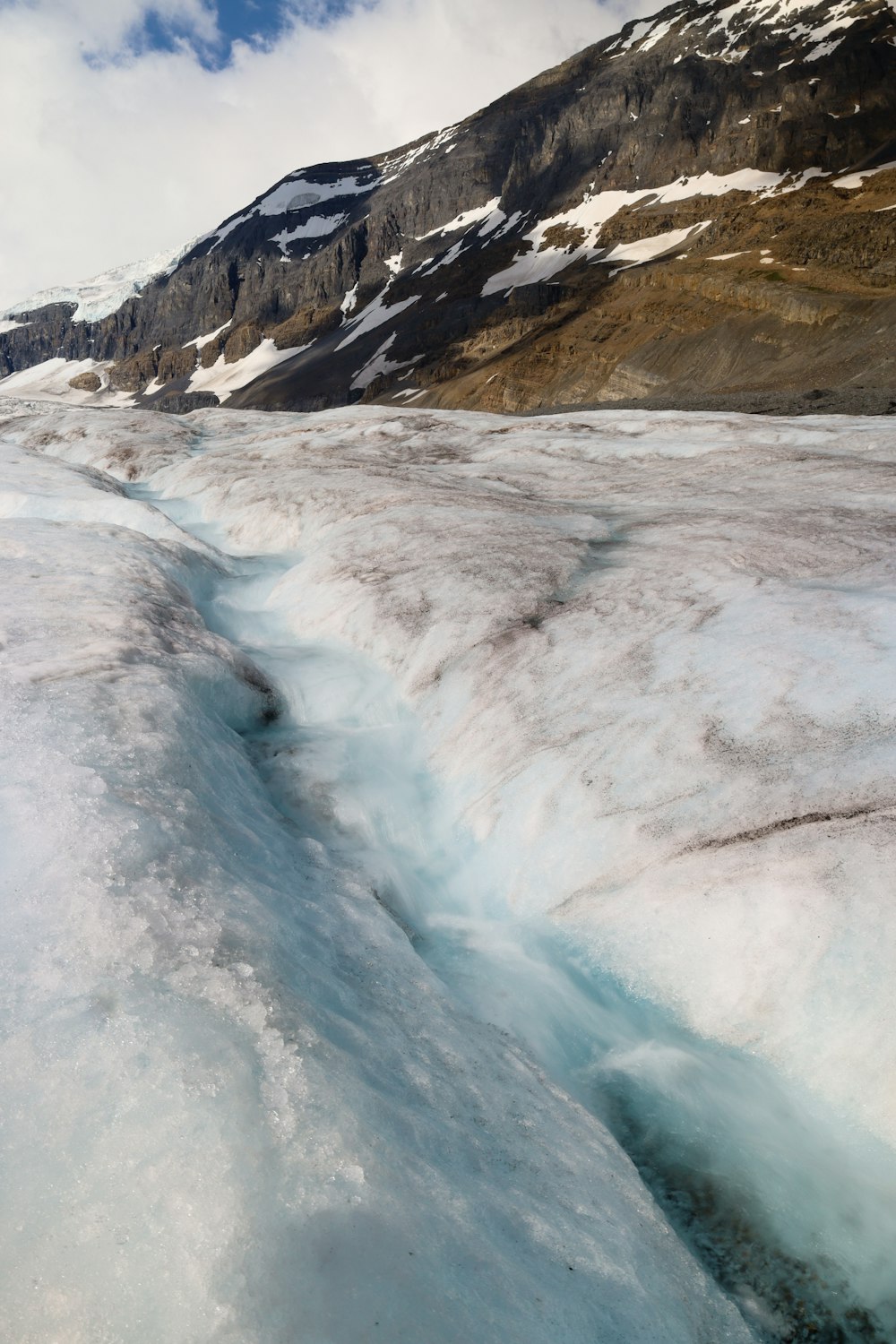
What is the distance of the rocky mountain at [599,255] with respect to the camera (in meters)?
52.4

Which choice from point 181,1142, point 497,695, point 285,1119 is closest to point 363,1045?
point 285,1119

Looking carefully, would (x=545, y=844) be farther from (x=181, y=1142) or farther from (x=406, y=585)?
(x=406, y=585)

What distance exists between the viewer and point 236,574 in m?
Answer: 12.8

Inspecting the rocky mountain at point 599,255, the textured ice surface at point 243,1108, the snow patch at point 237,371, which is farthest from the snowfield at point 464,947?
the snow patch at point 237,371

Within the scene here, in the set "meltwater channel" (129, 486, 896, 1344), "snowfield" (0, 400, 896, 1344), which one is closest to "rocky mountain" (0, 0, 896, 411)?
"snowfield" (0, 400, 896, 1344)

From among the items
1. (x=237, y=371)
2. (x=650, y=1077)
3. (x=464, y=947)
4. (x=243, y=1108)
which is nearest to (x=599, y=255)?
(x=237, y=371)

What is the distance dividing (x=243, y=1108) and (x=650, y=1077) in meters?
2.50

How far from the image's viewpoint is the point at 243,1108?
2.66 metres

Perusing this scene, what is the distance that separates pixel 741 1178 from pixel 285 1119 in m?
2.42

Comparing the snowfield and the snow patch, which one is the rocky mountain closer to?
the snow patch

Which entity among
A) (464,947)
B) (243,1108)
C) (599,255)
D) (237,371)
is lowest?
(464,947)

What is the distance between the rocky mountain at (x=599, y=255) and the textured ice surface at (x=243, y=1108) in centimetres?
2763

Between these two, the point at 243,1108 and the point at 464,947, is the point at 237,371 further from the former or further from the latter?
the point at 243,1108

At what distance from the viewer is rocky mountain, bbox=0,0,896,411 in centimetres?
5241
